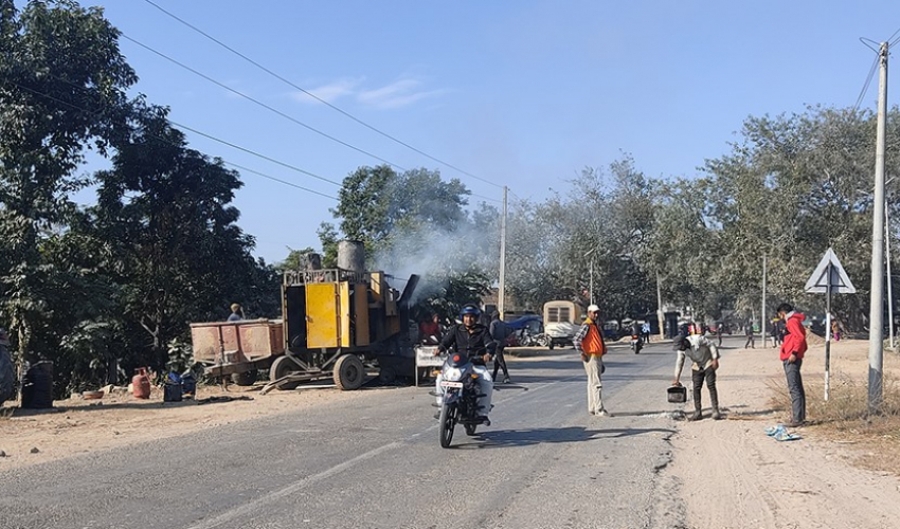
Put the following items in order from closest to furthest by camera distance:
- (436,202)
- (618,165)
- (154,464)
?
(154,464)
(436,202)
(618,165)

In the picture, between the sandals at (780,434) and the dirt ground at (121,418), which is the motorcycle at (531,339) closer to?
the dirt ground at (121,418)

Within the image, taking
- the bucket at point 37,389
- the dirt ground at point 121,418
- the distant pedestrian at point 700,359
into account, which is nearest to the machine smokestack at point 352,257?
the dirt ground at point 121,418

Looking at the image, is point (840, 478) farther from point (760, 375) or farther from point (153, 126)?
point (153, 126)

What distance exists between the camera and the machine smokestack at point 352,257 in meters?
22.3

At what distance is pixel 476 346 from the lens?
11383 millimetres

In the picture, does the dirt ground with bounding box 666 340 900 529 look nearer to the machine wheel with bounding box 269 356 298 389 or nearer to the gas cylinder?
the machine wheel with bounding box 269 356 298 389

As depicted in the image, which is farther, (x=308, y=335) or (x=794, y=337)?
(x=308, y=335)

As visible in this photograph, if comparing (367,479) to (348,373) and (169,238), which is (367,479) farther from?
(169,238)

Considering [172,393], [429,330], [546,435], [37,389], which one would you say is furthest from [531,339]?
[546,435]

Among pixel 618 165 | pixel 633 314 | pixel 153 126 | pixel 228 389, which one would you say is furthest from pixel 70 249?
pixel 633 314

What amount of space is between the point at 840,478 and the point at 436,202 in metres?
38.9

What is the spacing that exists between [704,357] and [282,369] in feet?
34.9

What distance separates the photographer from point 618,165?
7175cm

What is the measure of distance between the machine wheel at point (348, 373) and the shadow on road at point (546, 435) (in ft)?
28.9
